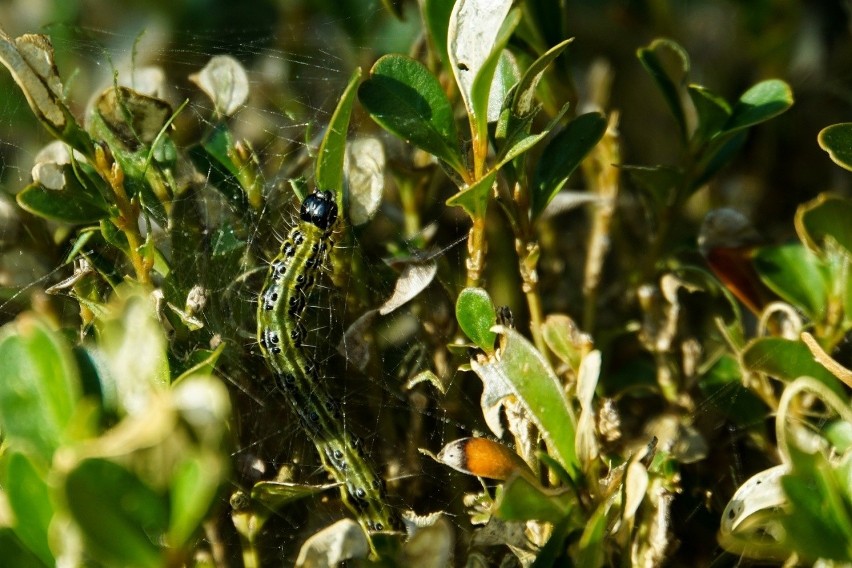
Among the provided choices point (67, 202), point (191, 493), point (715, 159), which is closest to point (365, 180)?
point (67, 202)

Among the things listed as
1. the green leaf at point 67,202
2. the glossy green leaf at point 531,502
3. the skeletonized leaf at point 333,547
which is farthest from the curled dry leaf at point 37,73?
the glossy green leaf at point 531,502

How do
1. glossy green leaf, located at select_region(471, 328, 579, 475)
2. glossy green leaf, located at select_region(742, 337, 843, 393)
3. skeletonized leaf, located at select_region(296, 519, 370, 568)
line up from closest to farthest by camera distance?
skeletonized leaf, located at select_region(296, 519, 370, 568), glossy green leaf, located at select_region(471, 328, 579, 475), glossy green leaf, located at select_region(742, 337, 843, 393)

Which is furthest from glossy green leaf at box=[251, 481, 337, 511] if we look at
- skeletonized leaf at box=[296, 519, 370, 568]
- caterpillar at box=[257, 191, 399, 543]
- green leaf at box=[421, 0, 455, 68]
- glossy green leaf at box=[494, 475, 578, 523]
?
green leaf at box=[421, 0, 455, 68]

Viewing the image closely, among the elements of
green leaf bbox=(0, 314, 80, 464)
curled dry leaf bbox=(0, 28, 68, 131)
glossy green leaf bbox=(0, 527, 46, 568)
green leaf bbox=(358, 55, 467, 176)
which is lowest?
glossy green leaf bbox=(0, 527, 46, 568)

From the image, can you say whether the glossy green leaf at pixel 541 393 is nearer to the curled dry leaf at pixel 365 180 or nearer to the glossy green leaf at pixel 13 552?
the curled dry leaf at pixel 365 180

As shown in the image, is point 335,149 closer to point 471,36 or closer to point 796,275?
point 471,36

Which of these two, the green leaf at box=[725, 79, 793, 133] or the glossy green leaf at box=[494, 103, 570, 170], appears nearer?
the glossy green leaf at box=[494, 103, 570, 170]

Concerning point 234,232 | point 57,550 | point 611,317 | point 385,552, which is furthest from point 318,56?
point 57,550

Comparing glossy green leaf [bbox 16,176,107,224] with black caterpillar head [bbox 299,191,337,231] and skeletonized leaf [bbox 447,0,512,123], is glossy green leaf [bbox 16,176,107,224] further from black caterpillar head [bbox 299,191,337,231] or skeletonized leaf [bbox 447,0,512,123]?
skeletonized leaf [bbox 447,0,512,123]
